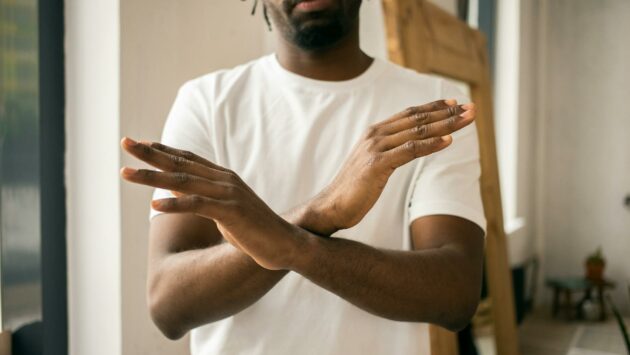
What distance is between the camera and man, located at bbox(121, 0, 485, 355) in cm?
84

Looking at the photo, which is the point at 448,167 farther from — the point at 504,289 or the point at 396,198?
the point at 504,289

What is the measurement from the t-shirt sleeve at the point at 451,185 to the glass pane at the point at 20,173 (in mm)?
849

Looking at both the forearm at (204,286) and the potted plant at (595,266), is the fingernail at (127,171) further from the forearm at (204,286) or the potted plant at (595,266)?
the potted plant at (595,266)

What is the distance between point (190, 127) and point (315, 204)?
0.37m

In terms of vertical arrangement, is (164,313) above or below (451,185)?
below

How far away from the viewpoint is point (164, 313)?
0.99 m

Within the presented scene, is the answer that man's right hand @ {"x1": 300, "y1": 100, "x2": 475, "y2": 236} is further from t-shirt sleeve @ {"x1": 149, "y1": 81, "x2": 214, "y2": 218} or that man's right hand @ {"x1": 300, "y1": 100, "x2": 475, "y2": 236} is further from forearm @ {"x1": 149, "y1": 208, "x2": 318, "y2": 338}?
t-shirt sleeve @ {"x1": 149, "y1": 81, "x2": 214, "y2": 218}

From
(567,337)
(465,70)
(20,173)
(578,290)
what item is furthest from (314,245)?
(578,290)

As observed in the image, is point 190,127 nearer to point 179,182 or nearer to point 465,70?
point 179,182

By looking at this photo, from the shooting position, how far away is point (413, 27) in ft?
6.85

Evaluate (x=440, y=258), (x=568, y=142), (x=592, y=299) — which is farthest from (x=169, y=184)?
(x=568, y=142)

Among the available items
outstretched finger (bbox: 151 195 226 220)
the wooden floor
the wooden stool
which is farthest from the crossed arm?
the wooden stool

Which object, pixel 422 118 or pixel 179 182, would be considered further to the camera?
pixel 422 118

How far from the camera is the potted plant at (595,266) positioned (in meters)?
4.33
